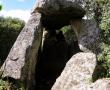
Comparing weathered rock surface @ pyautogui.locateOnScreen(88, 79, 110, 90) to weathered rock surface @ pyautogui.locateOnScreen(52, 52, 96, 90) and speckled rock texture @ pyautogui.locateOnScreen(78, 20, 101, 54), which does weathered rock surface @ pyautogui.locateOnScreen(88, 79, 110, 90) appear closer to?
weathered rock surface @ pyautogui.locateOnScreen(52, 52, 96, 90)

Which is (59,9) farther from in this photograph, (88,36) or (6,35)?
(6,35)

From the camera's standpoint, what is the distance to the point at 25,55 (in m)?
15.0

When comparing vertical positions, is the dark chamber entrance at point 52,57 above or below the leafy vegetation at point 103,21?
below

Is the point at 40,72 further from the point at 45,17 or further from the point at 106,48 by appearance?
the point at 106,48

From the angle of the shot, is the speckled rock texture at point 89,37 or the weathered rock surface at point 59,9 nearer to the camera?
the speckled rock texture at point 89,37

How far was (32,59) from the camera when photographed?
15.6m

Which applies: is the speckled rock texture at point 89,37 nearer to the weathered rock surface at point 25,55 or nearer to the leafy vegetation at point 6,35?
the weathered rock surface at point 25,55

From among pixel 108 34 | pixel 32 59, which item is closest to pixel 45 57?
pixel 32 59

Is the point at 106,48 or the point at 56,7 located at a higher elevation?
the point at 56,7

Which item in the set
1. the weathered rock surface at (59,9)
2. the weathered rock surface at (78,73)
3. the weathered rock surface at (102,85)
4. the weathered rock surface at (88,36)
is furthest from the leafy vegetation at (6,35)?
the weathered rock surface at (102,85)

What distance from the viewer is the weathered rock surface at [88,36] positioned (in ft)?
52.0

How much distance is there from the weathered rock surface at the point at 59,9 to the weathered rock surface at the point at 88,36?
668mm

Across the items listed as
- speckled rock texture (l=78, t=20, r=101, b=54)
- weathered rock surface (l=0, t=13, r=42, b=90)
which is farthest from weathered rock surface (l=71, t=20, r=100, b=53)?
weathered rock surface (l=0, t=13, r=42, b=90)

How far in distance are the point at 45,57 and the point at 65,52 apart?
4.11ft
